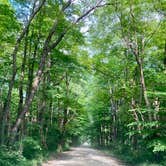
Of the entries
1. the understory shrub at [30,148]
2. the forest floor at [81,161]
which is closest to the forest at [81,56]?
the understory shrub at [30,148]

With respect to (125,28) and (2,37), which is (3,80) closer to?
(2,37)

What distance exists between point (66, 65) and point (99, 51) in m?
6.01

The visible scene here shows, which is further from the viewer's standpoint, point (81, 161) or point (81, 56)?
point (81, 56)

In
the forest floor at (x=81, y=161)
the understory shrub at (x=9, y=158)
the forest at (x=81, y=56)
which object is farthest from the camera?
the forest floor at (x=81, y=161)

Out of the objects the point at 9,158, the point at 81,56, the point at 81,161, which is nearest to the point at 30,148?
the point at 81,161

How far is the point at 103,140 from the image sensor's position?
4944cm

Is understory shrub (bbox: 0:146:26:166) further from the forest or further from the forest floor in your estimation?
the forest floor

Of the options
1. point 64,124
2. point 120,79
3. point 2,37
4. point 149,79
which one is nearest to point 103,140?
point 64,124

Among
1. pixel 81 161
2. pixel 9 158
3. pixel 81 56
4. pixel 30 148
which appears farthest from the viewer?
pixel 81 56

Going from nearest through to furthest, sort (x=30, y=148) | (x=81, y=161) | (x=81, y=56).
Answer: (x=30, y=148) → (x=81, y=161) → (x=81, y=56)

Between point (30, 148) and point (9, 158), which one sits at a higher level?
point (30, 148)

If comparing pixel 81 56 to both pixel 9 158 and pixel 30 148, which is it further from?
pixel 9 158

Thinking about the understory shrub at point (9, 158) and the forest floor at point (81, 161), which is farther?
the forest floor at point (81, 161)

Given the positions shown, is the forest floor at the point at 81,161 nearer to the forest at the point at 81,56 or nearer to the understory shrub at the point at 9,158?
the forest at the point at 81,56
